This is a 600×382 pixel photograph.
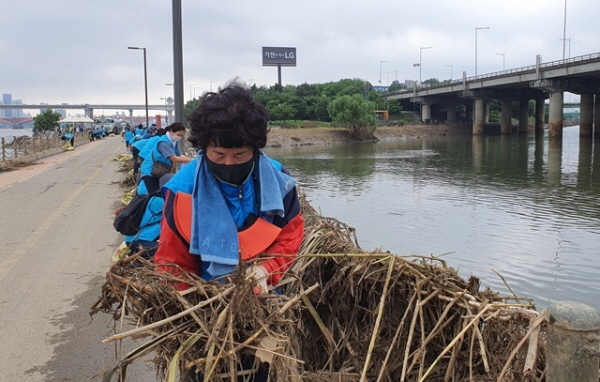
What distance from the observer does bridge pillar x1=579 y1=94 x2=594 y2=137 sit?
62.6 m

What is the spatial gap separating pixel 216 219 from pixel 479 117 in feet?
261

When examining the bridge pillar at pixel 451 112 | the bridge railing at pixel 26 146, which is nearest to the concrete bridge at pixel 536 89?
the bridge pillar at pixel 451 112

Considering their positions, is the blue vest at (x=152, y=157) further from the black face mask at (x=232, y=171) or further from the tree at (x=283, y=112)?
the tree at (x=283, y=112)

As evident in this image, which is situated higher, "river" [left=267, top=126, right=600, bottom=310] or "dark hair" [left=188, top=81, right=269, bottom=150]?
"dark hair" [left=188, top=81, right=269, bottom=150]

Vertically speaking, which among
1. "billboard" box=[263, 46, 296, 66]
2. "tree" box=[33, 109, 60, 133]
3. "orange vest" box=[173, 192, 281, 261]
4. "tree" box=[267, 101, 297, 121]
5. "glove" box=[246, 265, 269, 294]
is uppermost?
"billboard" box=[263, 46, 296, 66]

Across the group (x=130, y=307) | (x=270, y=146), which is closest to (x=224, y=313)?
(x=130, y=307)

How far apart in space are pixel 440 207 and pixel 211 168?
14.0 meters

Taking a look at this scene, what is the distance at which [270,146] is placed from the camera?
2212 inches

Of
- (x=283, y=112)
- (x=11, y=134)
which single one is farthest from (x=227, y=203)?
(x=11, y=134)

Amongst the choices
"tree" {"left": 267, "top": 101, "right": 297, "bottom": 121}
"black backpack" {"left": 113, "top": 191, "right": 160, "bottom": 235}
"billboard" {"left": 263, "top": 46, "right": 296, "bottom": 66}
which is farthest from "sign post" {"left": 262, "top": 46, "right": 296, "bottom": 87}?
"black backpack" {"left": 113, "top": 191, "right": 160, "bottom": 235}

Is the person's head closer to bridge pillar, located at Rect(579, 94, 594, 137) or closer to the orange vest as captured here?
the orange vest

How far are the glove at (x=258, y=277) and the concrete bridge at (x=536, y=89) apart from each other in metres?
51.8

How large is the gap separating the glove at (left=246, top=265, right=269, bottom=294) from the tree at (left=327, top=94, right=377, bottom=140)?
64229 millimetres

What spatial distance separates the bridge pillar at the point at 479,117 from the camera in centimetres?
7684
